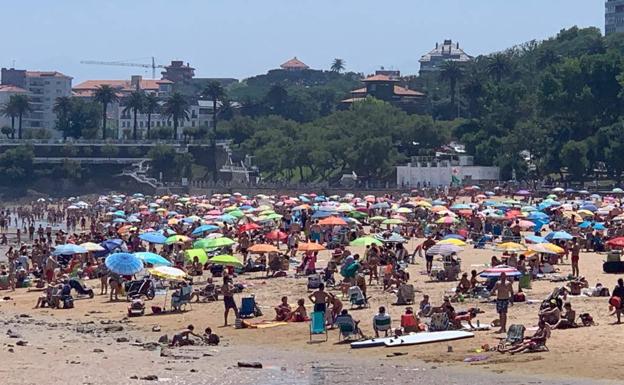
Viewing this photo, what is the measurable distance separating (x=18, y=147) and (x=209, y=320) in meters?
78.4

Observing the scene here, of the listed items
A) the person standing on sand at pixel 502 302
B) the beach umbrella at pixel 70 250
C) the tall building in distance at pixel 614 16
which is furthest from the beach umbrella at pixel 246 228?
→ the tall building in distance at pixel 614 16

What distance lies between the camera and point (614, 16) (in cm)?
16275

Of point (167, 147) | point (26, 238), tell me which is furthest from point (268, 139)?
point (26, 238)

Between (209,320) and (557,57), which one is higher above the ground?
(557,57)

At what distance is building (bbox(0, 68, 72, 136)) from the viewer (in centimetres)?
15388

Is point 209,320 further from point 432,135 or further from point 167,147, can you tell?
point 167,147

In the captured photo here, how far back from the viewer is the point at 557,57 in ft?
342

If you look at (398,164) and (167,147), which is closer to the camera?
(398,164)

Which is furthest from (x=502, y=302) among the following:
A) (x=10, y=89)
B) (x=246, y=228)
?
(x=10, y=89)

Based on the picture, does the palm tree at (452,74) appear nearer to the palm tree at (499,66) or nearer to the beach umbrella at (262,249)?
the palm tree at (499,66)

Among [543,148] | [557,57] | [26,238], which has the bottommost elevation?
[26,238]

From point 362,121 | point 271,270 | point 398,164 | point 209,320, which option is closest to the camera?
point 209,320

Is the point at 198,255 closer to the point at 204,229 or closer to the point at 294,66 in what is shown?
the point at 204,229

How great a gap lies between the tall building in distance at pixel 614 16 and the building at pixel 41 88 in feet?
214
